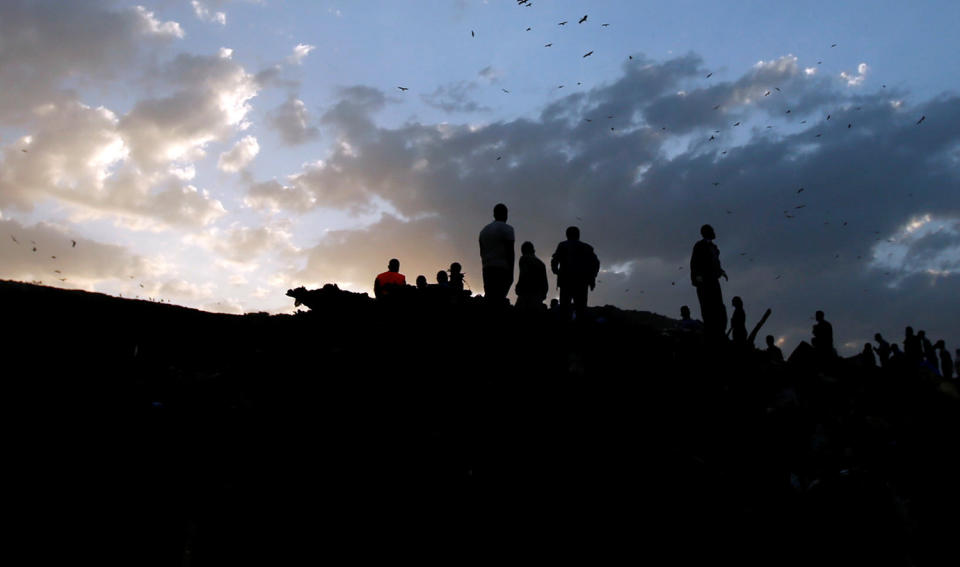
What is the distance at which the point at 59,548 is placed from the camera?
16.7 ft

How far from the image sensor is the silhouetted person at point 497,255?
966 cm

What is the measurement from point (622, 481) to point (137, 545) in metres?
4.58

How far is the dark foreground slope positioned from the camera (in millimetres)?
5738

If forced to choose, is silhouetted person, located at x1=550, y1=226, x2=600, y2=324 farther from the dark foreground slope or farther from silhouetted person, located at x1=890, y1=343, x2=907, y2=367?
silhouetted person, located at x1=890, y1=343, x2=907, y2=367

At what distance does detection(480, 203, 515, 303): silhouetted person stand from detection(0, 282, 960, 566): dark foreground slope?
418 millimetres

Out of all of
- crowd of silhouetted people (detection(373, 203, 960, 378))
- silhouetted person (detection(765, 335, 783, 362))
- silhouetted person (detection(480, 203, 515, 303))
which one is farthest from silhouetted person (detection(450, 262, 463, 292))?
silhouetted person (detection(765, 335, 783, 362))

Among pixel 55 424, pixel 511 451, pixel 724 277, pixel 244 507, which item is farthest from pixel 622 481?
pixel 55 424

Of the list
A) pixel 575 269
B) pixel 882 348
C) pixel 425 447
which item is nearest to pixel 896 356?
pixel 882 348

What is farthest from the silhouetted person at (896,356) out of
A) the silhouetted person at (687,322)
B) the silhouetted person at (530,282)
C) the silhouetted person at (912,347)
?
the silhouetted person at (530,282)

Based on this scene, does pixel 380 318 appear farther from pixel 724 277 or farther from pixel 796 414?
Result: pixel 796 414

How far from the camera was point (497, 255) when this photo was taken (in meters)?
9.66

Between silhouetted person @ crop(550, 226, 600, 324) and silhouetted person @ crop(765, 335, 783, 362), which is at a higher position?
silhouetted person @ crop(550, 226, 600, 324)

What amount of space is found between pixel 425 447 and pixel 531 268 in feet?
15.0

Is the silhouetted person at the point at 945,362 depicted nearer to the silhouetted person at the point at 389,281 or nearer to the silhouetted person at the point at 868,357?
the silhouetted person at the point at 868,357
